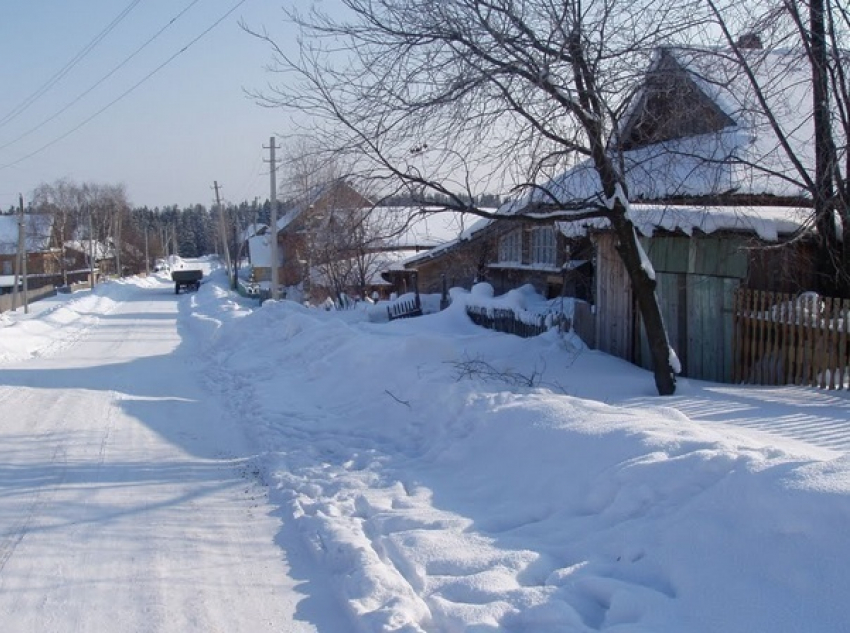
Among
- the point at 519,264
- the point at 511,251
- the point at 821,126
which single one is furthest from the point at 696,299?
the point at 511,251

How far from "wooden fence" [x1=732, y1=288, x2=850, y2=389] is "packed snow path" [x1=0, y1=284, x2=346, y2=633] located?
6.63 metres

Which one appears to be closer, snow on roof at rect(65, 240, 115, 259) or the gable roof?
the gable roof

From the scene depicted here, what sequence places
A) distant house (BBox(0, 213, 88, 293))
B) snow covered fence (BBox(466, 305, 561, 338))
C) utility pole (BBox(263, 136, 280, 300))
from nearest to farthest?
snow covered fence (BBox(466, 305, 561, 338)) → utility pole (BBox(263, 136, 280, 300)) → distant house (BBox(0, 213, 88, 293))

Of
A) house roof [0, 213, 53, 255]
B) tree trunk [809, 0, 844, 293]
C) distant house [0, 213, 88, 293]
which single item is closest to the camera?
tree trunk [809, 0, 844, 293]

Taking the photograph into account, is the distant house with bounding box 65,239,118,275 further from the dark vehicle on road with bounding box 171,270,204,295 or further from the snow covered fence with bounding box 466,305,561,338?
the snow covered fence with bounding box 466,305,561,338

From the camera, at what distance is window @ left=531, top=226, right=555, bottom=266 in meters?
23.3

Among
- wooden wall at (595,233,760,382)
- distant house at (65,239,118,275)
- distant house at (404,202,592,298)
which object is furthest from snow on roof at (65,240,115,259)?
wooden wall at (595,233,760,382)

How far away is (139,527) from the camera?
20.2ft

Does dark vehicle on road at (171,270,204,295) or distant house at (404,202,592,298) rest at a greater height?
distant house at (404,202,592,298)

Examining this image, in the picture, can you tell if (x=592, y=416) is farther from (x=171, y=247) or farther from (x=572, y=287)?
(x=171, y=247)

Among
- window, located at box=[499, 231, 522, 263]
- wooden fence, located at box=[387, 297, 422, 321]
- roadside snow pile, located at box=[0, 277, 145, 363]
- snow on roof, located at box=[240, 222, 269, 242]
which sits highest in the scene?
snow on roof, located at box=[240, 222, 269, 242]

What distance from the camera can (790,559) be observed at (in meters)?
3.92

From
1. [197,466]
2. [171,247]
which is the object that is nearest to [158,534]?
[197,466]

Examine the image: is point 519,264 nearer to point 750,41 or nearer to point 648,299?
point 750,41
